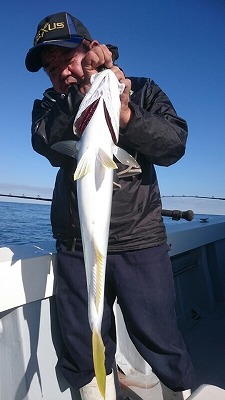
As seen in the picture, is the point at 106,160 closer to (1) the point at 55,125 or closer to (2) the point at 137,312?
(1) the point at 55,125

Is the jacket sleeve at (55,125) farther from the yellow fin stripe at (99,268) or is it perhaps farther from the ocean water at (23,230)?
the ocean water at (23,230)

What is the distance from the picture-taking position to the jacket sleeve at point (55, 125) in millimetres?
1887

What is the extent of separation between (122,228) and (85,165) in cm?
59

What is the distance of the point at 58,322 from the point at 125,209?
41.9 inches

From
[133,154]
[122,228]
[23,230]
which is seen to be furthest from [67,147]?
[23,230]

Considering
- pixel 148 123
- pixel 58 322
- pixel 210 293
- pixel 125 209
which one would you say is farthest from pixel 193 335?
pixel 148 123

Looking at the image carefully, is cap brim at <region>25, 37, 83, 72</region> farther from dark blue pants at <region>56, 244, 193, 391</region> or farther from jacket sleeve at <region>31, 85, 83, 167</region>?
dark blue pants at <region>56, 244, 193, 391</region>

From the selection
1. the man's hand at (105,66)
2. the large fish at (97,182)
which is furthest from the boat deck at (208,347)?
the man's hand at (105,66)

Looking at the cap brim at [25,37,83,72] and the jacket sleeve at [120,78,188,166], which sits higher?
the cap brim at [25,37,83,72]

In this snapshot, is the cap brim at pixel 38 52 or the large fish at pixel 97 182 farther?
the cap brim at pixel 38 52

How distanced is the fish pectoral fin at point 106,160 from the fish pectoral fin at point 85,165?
1.9 inches

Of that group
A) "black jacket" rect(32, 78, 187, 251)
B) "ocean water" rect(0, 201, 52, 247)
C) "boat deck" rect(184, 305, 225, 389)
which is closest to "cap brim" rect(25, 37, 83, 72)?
"black jacket" rect(32, 78, 187, 251)

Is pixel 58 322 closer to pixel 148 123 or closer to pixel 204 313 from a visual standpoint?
pixel 148 123

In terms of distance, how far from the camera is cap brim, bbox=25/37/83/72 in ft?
6.71
